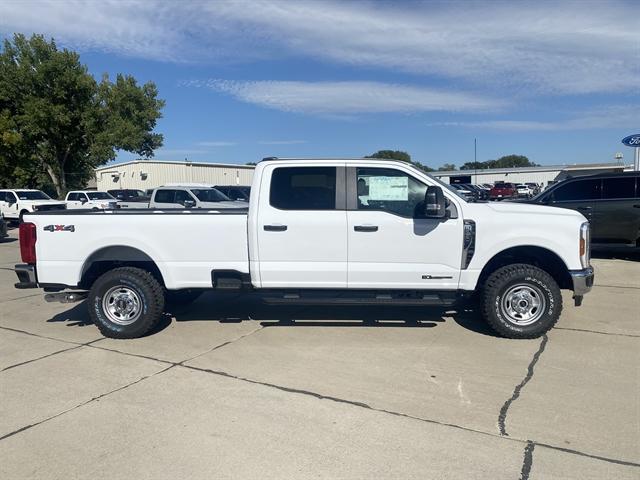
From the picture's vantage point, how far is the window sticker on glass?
578 centimetres

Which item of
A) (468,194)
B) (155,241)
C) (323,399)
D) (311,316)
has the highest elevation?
(468,194)

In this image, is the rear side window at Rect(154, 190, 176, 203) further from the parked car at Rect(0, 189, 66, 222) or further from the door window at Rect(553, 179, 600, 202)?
the door window at Rect(553, 179, 600, 202)

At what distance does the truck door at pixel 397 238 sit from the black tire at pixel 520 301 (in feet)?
1.50

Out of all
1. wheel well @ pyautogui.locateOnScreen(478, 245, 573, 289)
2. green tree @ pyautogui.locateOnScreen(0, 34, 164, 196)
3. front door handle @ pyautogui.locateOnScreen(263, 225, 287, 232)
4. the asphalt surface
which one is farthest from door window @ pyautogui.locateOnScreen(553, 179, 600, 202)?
green tree @ pyautogui.locateOnScreen(0, 34, 164, 196)

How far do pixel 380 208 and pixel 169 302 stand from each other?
3763mm

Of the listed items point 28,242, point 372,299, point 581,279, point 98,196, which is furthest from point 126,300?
point 98,196

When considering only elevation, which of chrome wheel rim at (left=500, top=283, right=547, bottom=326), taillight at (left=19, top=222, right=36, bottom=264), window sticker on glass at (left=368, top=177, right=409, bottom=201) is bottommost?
chrome wheel rim at (left=500, top=283, right=547, bottom=326)

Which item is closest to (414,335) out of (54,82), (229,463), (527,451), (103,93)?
(527,451)

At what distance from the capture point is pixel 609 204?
35.6 feet

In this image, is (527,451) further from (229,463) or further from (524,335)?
(524,335)

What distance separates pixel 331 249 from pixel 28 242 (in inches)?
140

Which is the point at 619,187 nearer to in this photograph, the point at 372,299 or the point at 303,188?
the point at 372,299

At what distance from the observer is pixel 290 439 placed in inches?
143

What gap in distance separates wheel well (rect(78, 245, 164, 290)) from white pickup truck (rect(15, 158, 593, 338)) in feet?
0.05
